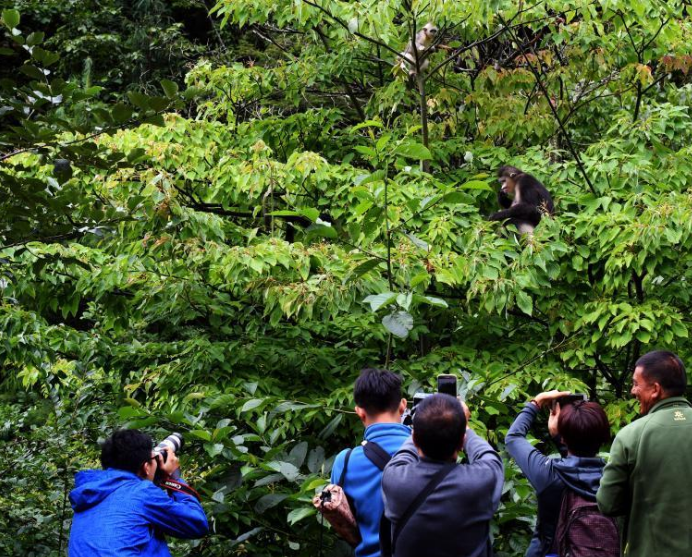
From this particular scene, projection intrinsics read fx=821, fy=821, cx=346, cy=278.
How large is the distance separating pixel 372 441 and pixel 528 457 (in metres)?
0.54

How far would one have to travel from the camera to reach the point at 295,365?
5.06 meters

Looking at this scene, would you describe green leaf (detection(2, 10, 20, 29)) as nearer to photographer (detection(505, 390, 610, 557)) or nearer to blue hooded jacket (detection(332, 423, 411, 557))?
blue hooded jacket (detection(332, 423, 411, 557))

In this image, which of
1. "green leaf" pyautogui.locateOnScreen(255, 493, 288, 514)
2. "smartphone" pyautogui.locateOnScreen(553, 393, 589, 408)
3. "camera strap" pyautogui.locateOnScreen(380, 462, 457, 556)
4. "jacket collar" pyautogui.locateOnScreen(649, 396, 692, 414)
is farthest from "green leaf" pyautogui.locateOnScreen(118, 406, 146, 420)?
Result: "jacket collar" pyautogui.locateOnScreen(649, 396, 692, 414)

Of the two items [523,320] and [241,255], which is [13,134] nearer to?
[241,255]

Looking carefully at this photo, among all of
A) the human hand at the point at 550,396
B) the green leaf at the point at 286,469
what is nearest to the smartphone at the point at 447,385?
the human hand at the point at 550,396

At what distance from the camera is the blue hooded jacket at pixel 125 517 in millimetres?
2854

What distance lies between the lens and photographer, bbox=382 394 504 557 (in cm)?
235

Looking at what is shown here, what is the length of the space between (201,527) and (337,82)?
4.84m

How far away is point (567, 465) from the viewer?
2.70m

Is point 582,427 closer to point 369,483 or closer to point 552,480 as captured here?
point 552,480

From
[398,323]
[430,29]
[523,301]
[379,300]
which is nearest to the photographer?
[379,300]

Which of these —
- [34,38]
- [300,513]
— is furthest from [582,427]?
[34,38]

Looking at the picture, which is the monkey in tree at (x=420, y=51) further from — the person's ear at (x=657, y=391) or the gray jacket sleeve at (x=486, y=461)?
the gray jacket sleeve at (x=486, y=461)

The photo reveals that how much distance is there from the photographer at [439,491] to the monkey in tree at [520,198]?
10.9 feet
